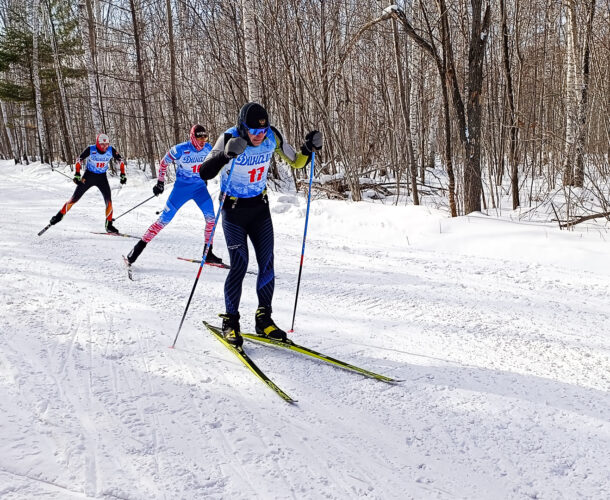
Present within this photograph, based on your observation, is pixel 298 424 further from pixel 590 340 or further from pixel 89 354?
pixel 590 340

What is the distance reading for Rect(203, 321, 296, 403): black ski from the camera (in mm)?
2980

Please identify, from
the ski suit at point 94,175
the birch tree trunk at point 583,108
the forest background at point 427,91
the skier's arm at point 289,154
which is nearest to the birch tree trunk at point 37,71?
the forest background at point 427,91

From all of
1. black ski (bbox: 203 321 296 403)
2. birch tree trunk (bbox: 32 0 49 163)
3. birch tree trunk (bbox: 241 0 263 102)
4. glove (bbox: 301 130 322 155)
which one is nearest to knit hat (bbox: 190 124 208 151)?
glove (bbox: 301 130 322 155)

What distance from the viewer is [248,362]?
134 inches

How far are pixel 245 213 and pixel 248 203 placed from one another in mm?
90

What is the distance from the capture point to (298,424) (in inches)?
105

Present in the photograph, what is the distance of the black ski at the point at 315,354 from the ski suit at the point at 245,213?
1.05 feet

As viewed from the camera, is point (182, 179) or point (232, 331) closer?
point (232, 331)

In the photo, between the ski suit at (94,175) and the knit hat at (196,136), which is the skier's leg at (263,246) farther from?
the ski suit at (94,175)

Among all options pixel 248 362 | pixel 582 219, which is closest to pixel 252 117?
pixel 248 362

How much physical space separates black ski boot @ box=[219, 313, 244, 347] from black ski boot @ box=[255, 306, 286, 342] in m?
0.21

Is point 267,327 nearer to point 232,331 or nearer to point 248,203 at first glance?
point 232,331

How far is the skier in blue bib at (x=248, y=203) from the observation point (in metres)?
3.58

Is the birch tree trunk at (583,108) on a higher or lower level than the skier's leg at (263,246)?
higher
